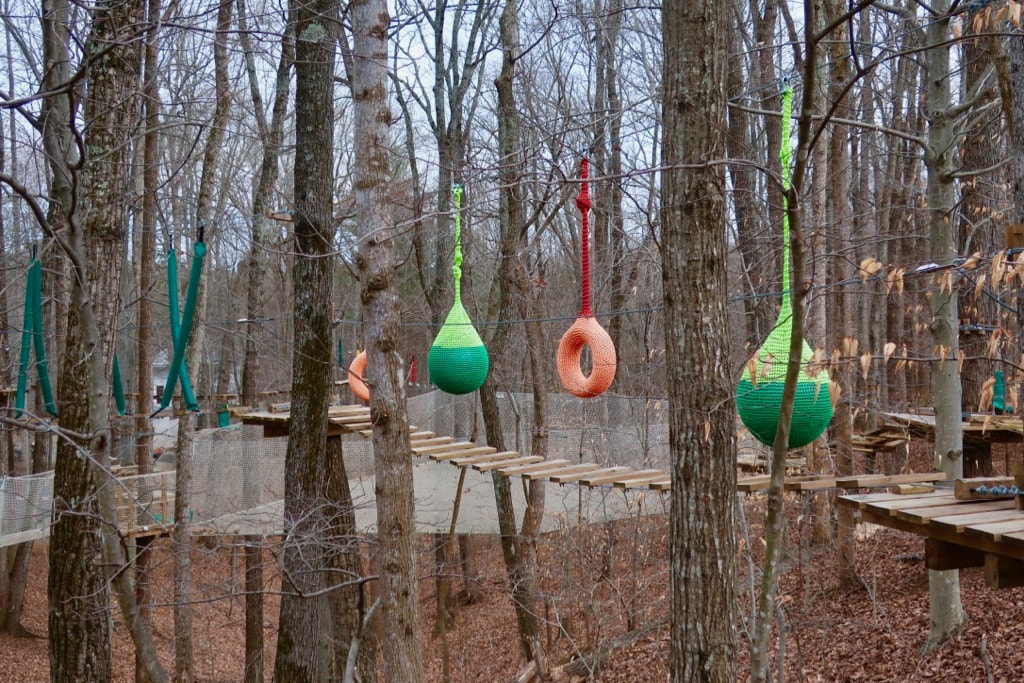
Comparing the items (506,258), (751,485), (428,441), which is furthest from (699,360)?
(506,258)

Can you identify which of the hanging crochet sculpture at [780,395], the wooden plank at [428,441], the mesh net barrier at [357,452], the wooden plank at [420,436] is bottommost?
the mesh net barrier at [357,452]

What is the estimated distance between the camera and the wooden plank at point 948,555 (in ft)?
11.4

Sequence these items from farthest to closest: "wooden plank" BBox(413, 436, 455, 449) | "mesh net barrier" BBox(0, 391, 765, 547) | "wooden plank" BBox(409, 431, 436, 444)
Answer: "mesh net barrier" BBox(0, 391, 765, 547) < "wooden plank" BBox(409, 431, 436, 444) < "wooden plank" BBox(413, 436, 455, 449)

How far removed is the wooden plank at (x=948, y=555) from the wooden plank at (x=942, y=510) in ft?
0.54

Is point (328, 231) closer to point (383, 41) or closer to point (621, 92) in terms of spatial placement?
point (383, 41)

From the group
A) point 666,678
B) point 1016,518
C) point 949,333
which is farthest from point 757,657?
point 666,678

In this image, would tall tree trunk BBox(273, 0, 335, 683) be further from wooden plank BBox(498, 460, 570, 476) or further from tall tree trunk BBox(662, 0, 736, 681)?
tall tree trunk BBox(662, 0, 736, 681)

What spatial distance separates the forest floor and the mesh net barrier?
0.80 m

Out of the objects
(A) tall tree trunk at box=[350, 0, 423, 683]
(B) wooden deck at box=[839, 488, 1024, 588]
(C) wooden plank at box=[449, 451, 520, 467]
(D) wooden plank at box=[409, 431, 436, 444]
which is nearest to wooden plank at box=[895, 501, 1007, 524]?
(B) wooden deck at box=[839, 488, 1024, 588]

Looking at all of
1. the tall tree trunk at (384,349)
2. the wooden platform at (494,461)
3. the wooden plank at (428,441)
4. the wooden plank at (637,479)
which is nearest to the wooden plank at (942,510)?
the wooden platform at (494,461)

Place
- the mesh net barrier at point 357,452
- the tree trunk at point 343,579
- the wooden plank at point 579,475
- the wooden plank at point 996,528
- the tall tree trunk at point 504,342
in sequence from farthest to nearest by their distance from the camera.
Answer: the mesh net barrier at point 357,452 < the tall tree trunk at point 504,342 < the tree trunk at point 343,579 < the wooden plank at point 579,475 < the wooden plank at point 996,528

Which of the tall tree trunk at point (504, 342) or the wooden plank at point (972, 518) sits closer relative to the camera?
the wooden plank at point (972, 518)

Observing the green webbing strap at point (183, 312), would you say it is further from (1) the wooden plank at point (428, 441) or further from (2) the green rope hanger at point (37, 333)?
(1) the wooden plank at point (428, 441)

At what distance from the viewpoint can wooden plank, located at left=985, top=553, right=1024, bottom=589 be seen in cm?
319
